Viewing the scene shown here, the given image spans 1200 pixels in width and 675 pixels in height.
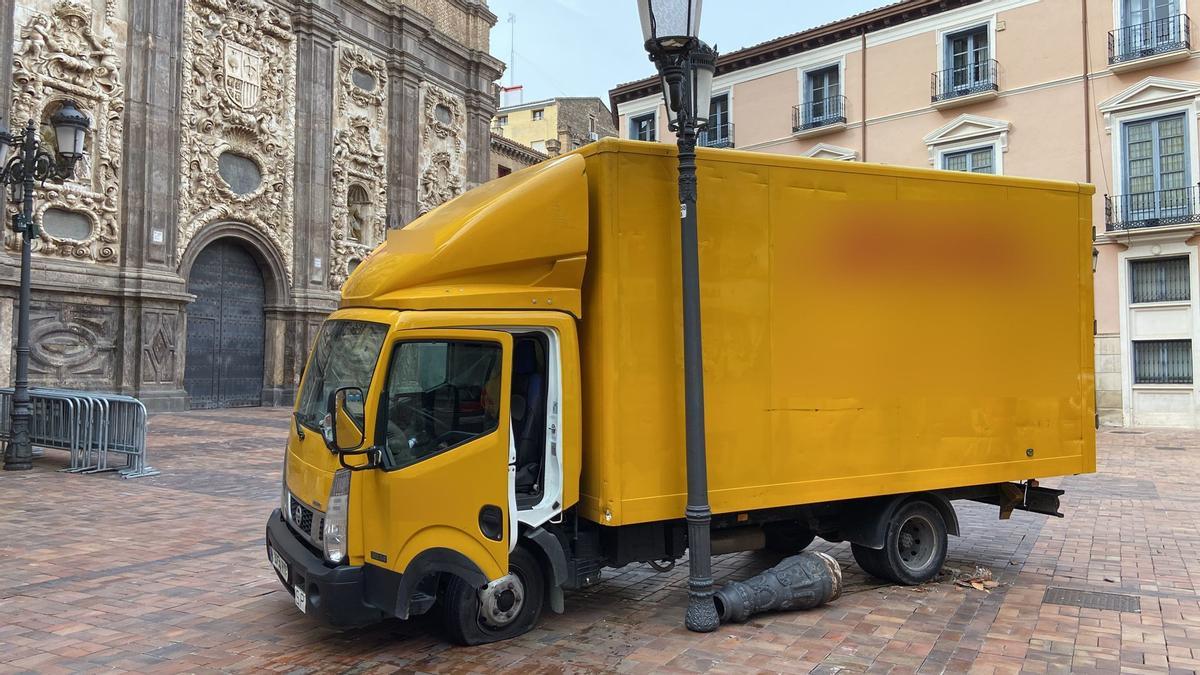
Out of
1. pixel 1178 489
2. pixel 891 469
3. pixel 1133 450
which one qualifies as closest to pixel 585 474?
pixel 891 469

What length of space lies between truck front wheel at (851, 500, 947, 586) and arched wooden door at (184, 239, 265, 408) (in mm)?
19879

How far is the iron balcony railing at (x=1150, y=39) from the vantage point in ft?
74.6

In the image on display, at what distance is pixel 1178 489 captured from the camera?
11.8m

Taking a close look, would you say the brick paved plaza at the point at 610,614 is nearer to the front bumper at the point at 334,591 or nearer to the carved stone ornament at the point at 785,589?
the carved stone ornament at the point at 785,589

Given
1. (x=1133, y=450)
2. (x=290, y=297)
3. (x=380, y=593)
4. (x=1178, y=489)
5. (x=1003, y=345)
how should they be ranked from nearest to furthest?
1. (x=380, y=593)
2. (x=1003, y=345)
3. (x=1178, y=489)
4. (x=1133, y=450)
5. (x=290, y=297)

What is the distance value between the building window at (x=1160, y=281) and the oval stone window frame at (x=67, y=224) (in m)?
27.6

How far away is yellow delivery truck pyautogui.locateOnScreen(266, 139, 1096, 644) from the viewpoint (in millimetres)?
4602

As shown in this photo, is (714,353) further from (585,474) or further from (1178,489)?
(1178,489)

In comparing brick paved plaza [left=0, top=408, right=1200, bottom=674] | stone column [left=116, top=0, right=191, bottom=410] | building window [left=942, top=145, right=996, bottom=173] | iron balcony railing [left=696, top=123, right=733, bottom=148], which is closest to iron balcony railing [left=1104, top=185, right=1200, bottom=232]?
building window [left=942, top=145, right=996, bottom=173]

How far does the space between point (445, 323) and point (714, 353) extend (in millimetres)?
1698

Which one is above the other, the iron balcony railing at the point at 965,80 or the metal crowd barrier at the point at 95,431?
the iron balcony railing at the point at 965,80

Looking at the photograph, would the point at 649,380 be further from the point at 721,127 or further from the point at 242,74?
the point at 721,127

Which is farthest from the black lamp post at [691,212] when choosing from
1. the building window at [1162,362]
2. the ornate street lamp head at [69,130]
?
the building window at [1162,362]

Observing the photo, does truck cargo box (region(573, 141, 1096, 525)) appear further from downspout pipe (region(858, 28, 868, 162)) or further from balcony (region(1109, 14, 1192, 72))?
downspout pipe (region(858, 28, 868, 162))
